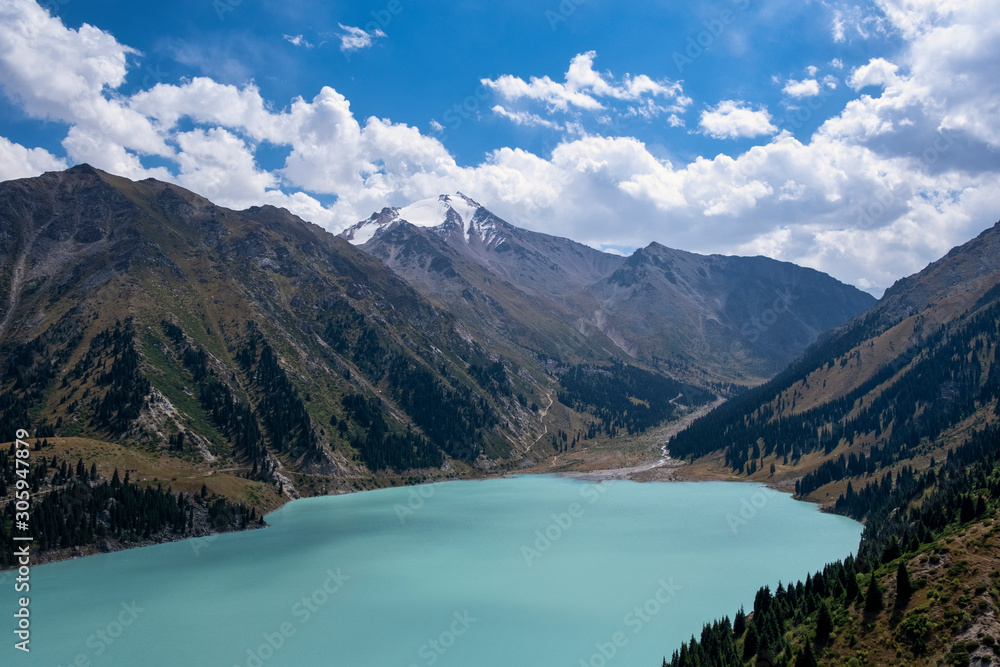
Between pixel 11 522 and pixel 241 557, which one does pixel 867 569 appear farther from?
pixel 11 522

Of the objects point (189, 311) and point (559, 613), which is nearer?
point (559, 613)

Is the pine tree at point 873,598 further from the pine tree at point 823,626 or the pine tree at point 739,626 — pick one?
the pine tree at point 739,626

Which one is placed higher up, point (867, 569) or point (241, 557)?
point (867, 569)

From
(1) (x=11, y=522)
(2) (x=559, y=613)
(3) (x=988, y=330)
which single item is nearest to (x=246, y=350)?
(1) (x=11, y=522)

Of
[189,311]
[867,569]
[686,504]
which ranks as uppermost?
[189,311]

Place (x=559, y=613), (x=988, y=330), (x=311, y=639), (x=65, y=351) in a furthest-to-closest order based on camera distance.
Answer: (x=988, y=330) → (x=65, y=351) → (x=559, y=613) → (x=311, y=639)

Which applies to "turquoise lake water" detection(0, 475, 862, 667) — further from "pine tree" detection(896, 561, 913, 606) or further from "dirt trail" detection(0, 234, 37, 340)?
"dirt trail" detection(0, 234, 37, 340)

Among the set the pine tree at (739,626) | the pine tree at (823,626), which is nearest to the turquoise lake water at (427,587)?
the pine tree at (739,626)

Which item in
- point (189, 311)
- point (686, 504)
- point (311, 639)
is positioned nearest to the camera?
point (311, 639)
